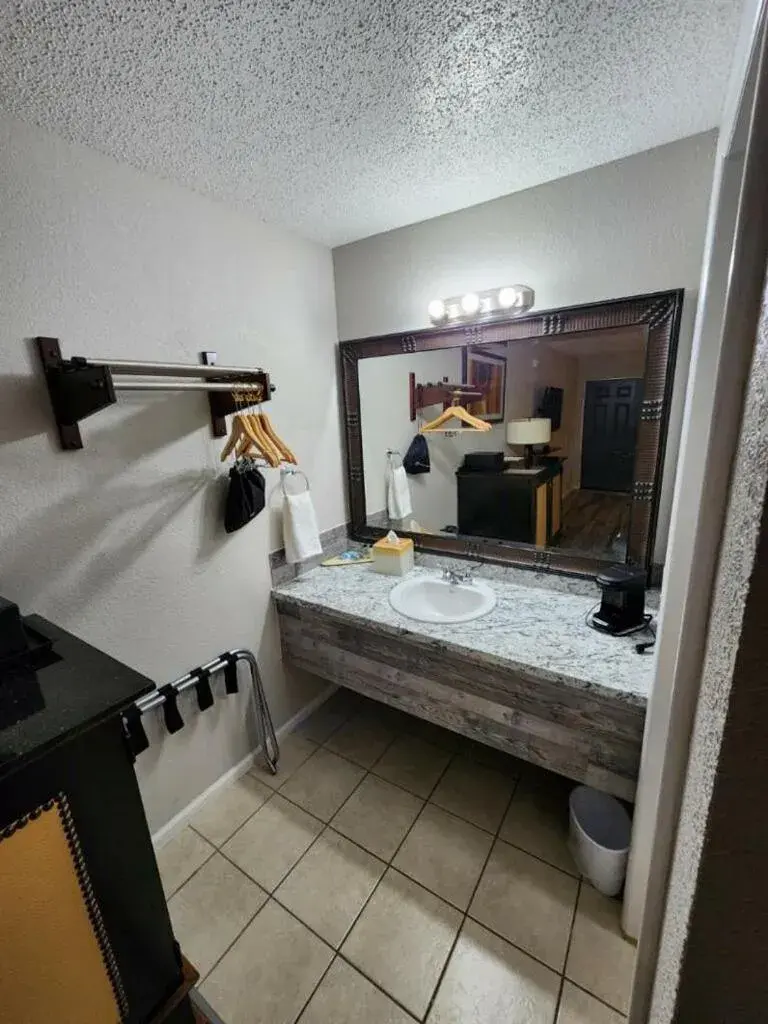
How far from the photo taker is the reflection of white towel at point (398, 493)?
2.04 meters

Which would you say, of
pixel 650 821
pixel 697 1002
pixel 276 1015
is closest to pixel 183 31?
pixel 697 1002

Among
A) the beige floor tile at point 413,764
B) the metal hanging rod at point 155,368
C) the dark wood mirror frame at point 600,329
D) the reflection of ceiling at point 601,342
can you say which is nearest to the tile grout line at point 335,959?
the beige floor tile at point 413,764

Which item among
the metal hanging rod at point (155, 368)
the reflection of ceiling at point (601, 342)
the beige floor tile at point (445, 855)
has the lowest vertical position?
the beige floor tile at point (445, 855)

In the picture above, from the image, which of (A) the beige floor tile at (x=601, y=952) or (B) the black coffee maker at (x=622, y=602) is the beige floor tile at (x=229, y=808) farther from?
(B) the black coffee maker at (x=622, y=602)

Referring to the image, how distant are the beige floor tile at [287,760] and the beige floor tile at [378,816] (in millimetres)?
301

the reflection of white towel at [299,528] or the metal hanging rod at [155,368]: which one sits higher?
the metal hanging rod at [155,368]

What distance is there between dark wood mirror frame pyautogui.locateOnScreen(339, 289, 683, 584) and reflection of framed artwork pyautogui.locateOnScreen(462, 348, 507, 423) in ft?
0.19

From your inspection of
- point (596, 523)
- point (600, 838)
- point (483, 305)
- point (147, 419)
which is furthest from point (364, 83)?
point (600, 838)

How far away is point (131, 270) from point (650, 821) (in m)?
2.12

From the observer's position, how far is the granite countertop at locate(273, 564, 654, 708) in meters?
1.16

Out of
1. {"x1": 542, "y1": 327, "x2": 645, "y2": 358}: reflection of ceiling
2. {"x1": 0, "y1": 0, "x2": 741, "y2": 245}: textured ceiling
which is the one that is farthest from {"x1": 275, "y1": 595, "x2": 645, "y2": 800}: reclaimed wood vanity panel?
{"x1": 0, "y1": 0, "x2": 741, "y2": 245}: textured ceiling

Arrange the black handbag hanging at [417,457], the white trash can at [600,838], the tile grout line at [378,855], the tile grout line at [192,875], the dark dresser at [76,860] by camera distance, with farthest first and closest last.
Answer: the black handbag hanging at [417,457] < the tile grout line at [192,875] < the white trash can at [600,838] < the tile grout line at [378,855] < the dark dresser at [76,860]

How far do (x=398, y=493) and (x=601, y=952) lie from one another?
1.70m

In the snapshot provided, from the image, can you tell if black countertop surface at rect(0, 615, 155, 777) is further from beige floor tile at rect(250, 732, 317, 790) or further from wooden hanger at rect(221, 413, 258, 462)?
beige floor tile at rect(250, 732, 317, 790)
